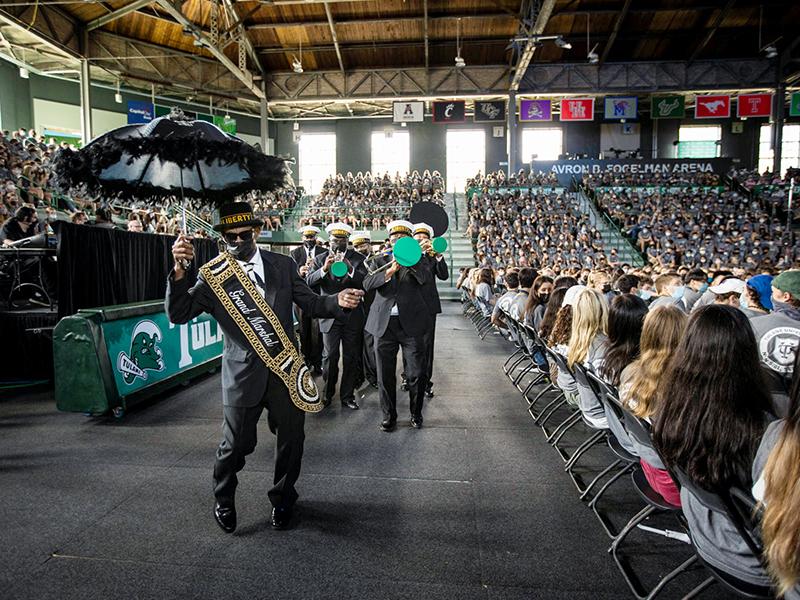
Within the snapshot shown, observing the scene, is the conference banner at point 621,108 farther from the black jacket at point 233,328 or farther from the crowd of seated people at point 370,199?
the black jacket at point 233,328

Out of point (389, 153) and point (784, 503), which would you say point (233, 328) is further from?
point (389, 153)

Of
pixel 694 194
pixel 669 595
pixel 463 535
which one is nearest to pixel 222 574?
pixel 463 535

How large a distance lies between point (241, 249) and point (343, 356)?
9.10ft

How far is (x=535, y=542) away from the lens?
283cm

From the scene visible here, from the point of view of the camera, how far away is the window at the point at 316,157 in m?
29.2

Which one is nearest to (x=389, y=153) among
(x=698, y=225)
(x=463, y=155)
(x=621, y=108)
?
(x=463, y=155)

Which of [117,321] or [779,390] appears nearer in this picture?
[779,390]

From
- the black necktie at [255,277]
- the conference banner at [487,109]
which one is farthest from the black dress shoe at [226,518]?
the conference banner at [487,109]

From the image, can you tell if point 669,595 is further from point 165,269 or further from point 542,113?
point 542,113

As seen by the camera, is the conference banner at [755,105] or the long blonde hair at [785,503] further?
the conference banner at [755,105]

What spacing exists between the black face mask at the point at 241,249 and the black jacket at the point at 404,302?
5.83ft

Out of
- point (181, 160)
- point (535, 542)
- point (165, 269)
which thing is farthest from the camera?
point (165, 269)

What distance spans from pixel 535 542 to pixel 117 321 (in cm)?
428

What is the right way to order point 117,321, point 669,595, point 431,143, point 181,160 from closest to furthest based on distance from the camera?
point 669,595
point 181,160
point 117,321
point 431,143
